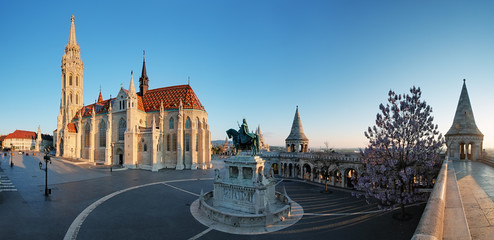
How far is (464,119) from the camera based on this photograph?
67.9 ft

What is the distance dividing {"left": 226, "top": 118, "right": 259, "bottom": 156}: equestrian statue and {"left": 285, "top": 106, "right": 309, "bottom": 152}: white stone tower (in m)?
19.1

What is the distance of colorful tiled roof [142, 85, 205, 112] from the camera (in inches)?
1624

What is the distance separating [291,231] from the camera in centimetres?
1245

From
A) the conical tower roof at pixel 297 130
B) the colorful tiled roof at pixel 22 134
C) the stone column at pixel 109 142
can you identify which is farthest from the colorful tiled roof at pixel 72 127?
the colorful tiled roof at pixel 22 134

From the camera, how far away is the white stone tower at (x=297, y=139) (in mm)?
33969

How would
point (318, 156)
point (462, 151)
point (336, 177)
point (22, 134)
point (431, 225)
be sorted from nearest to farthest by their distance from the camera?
1. point (431, 225)
2. point (462, 151)
3. point (336, 177)
4. point (318, 156)
5. point (22, 134)

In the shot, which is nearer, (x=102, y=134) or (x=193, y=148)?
(x=193, y=148)

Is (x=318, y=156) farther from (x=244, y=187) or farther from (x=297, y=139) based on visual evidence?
(x=244, y=187)

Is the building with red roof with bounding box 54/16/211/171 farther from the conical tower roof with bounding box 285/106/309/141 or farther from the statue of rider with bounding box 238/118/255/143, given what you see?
the statue of rider with bounding box 238/118/255/143

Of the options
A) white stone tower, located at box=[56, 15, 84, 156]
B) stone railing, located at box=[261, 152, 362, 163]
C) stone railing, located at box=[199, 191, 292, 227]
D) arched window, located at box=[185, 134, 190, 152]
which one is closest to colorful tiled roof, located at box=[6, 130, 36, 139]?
white stone tower, located at box=[56, 15, 84, 156]

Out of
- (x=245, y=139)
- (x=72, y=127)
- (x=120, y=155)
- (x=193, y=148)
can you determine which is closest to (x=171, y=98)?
(x=193, y=148)

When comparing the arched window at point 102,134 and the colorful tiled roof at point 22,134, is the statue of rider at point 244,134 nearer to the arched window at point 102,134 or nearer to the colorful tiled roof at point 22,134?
the arched window at point 102,134

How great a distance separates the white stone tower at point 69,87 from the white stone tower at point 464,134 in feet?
239

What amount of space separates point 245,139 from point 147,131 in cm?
2863
